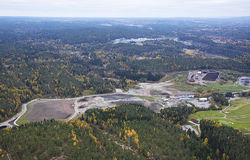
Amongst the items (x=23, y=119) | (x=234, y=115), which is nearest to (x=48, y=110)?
(x=23, y=119)

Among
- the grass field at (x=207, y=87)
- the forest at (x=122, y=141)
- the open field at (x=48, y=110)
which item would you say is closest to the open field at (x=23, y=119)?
the open field at (x=48, y=110)

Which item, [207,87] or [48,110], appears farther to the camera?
[207,87]

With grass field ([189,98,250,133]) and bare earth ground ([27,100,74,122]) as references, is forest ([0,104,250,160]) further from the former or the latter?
bare earth ground ([27,100,74,122])

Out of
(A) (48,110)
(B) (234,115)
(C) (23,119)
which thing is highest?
(B) (234,115)

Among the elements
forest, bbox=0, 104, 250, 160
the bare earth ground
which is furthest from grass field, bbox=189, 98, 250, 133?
the bare earth ground

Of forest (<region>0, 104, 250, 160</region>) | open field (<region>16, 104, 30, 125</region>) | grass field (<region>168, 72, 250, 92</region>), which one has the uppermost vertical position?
forest (<region>0, 104, 250, 160</region>)

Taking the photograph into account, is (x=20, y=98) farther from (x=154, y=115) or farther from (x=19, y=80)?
(x=154, y=115)

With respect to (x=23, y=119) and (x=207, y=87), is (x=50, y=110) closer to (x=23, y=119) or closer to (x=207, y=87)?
(x=23, y=119)
